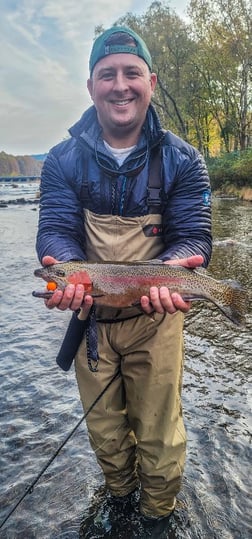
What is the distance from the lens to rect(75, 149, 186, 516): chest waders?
3109 mm

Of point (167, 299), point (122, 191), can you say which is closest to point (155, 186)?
point (122, 191)

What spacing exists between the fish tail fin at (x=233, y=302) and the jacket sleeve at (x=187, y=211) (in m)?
0.24

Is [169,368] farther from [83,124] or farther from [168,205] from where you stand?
[83,124]

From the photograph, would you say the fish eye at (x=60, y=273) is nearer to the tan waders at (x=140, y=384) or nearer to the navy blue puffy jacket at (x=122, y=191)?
the navy blue puffy jacket at (x=122, y=191)

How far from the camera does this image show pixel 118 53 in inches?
124

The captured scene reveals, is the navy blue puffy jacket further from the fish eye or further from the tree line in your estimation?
the tree line

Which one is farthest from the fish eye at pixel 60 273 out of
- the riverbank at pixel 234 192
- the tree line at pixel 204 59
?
the tree line at pixel 204 59

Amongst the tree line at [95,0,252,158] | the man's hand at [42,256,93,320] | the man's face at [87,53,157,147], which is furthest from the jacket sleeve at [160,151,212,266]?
the tree line at [95,0,252,158]

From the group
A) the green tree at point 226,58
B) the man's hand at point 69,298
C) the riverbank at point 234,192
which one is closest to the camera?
the man's hand at point 69,298

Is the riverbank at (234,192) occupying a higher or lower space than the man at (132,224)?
lower

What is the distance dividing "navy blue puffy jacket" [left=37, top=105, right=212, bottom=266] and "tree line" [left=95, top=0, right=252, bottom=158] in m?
35.9

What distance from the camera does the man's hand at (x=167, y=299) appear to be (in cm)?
284

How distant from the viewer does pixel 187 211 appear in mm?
3172

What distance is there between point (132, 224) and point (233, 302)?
840 millimetres
